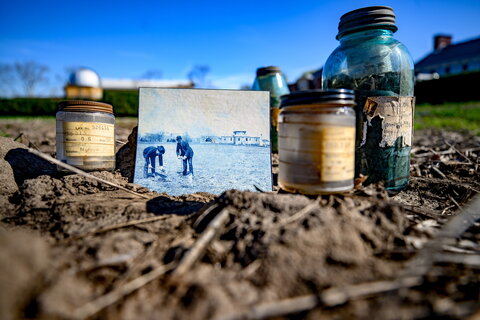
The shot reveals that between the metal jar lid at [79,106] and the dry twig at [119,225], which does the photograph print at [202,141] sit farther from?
the dry twig at [119,225]

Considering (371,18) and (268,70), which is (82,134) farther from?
(268,70)

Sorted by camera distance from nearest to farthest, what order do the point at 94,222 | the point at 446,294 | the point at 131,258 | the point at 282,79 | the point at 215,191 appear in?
the point at 446,294 < the point at 131,258 < the point at 94,222 < the point at 215,191 < the point at 282,79

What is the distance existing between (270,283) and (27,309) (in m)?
→ 0.82

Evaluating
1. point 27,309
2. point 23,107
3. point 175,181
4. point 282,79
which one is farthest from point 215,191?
point 23,107

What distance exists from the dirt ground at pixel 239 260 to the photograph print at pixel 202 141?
506 mm

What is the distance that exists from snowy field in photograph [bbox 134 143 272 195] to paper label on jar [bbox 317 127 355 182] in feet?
2.78

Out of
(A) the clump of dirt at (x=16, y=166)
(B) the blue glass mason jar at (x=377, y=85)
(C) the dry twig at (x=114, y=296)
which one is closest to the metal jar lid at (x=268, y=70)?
(B) the blue glass mason jar at (x=377, y=85)

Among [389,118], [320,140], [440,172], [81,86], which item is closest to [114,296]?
[320,140]

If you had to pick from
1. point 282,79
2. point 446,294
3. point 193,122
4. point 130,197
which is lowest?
point 446,294

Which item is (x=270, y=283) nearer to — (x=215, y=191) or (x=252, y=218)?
(x=252, y=218)

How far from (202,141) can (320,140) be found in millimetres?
1219

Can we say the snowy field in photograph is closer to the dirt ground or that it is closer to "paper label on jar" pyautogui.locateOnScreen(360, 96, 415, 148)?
the dirt ground

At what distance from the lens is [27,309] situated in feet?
3.07

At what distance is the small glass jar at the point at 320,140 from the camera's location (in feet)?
5.14
